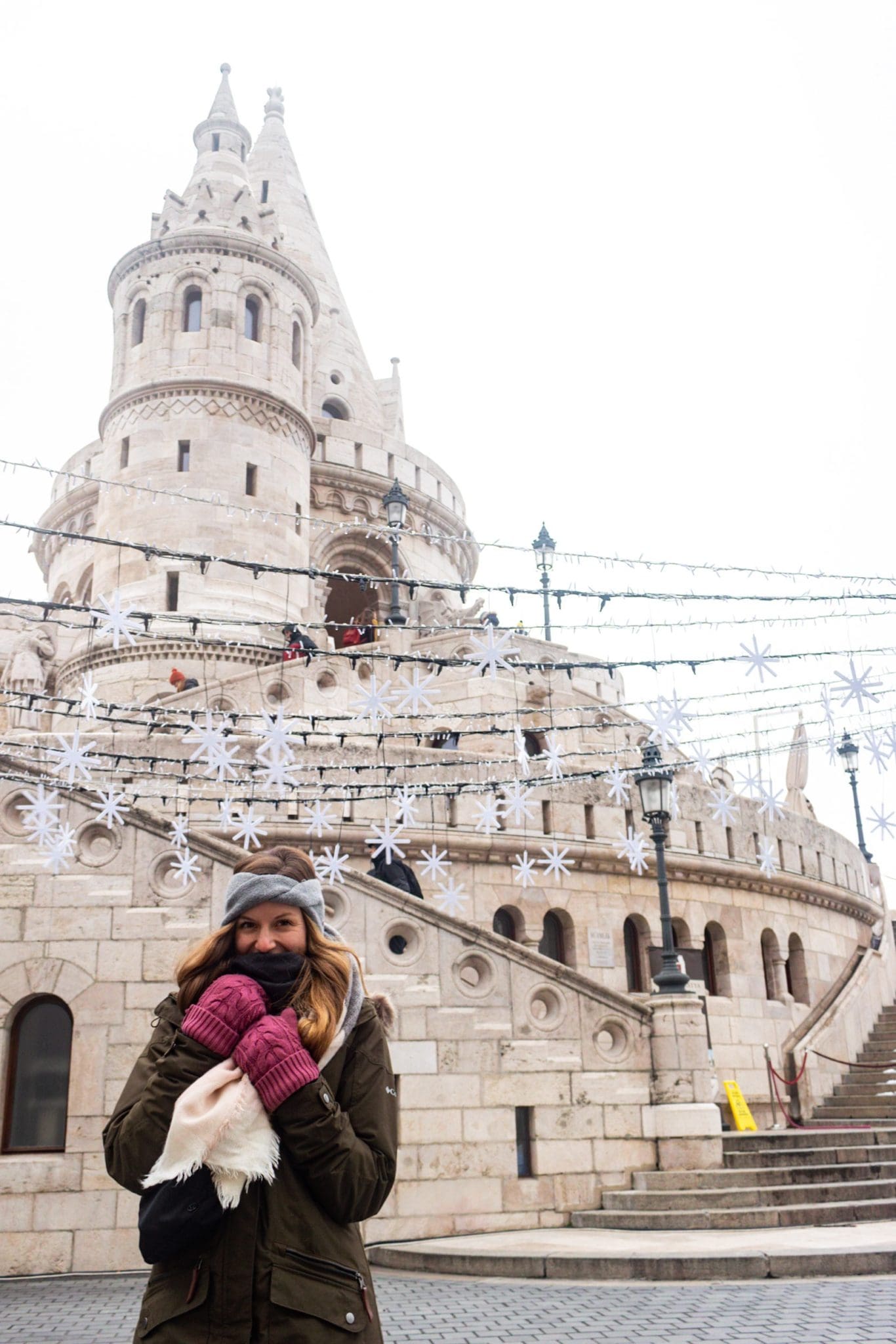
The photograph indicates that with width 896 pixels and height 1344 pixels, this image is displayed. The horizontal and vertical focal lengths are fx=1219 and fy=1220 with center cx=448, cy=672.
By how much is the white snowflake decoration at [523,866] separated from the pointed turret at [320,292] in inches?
915

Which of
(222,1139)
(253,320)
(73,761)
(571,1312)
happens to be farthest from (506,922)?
(253,320)

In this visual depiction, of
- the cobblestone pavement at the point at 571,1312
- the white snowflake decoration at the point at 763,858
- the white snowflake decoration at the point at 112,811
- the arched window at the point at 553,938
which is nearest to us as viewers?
the cobblestone pavement at the point at 571,1312

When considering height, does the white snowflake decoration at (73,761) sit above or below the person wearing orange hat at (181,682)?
below

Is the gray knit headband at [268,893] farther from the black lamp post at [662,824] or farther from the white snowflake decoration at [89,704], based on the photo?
the black lamp post at [662,824]

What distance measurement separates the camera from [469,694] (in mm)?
22016

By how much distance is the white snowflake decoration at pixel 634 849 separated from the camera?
637 inches

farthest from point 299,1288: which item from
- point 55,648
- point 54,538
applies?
point 54,538

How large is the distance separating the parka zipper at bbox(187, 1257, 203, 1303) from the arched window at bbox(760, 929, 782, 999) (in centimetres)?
1871

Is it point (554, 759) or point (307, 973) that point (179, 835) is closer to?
point (554, 759)

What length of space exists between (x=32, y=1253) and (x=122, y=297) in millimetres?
25225

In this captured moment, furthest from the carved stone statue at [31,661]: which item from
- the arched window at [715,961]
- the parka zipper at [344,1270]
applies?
the parka zipper at [344,1270]

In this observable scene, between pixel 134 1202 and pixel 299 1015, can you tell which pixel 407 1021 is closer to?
pixel 134 1202

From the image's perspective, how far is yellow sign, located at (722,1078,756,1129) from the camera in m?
16.0

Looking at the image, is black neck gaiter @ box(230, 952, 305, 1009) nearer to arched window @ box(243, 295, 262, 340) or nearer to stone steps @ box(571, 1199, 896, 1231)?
stone steps @ box(571, 1199, 896, 1231)
